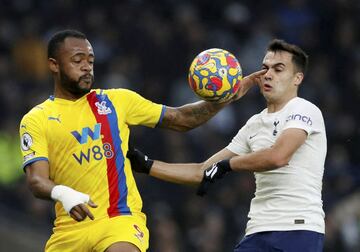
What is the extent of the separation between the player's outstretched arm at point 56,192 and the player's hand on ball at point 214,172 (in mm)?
1110

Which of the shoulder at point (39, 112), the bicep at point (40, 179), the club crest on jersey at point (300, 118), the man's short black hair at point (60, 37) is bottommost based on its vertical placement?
the bicep at point (40, 179)

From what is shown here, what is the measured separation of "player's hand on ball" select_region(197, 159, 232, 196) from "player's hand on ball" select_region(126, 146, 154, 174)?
0.54m

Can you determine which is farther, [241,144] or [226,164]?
[241,144]

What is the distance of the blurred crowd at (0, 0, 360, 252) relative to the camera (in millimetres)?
13086

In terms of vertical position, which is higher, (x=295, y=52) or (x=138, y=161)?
(x=295, y=52)

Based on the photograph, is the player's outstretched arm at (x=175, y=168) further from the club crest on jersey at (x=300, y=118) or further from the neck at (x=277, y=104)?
the club crest on jersey at (x=300, y=118)

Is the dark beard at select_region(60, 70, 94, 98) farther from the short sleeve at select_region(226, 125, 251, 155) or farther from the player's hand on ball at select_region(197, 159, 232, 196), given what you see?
the short sleeve at select_region(226, 125, 251, 155)

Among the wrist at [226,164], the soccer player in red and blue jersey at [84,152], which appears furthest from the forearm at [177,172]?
the wrist at [226,164]

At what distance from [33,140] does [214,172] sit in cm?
134

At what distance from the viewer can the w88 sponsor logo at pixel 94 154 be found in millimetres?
7484

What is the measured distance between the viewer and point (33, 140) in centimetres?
743

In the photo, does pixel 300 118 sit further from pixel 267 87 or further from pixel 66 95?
pixel 66 95

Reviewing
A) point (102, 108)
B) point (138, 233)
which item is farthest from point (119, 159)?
point (138, 233)

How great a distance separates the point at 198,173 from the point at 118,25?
8720 millimetres
